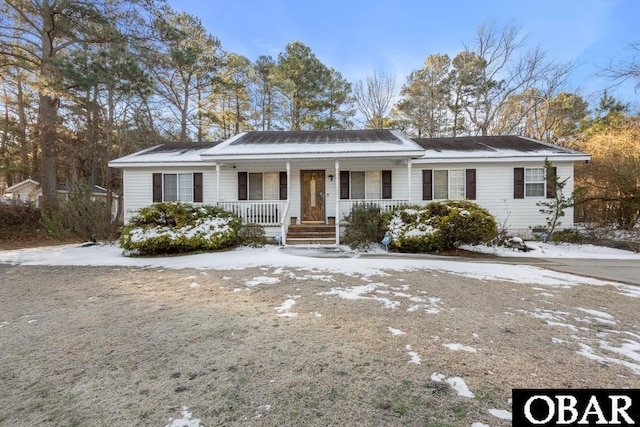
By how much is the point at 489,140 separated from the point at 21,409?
51.3ft

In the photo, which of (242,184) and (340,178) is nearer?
(340,178)

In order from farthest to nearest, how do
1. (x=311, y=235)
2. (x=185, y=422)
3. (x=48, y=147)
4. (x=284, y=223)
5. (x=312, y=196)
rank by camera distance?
1. (x=48, y=147)
2. (x=312, y=196)
3. (x=311, y=235)
4. (x=284, y=223)
5. (x=185, y=422)

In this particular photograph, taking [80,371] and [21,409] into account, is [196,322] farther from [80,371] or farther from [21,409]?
[21,409]

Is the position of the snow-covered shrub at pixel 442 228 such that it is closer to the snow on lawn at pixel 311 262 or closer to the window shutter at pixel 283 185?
the snow on lawn at pixel 311 262

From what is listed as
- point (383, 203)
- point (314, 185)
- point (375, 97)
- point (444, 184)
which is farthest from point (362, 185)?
point (375, 97)

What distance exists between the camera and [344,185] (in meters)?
11.7

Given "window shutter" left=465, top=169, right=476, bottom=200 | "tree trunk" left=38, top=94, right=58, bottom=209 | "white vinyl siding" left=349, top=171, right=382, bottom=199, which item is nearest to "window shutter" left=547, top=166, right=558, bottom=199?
"window shutter" left=465, top=169, right=476, bottom=200

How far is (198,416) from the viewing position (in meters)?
1.85

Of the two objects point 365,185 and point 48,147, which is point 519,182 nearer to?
point 365,185

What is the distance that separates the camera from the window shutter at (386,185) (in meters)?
11.5

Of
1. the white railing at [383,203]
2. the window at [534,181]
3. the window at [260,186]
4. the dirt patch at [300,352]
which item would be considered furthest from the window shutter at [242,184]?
the window at [534,181]

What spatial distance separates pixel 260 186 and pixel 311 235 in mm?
3400

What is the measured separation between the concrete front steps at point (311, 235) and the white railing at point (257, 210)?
0.67m

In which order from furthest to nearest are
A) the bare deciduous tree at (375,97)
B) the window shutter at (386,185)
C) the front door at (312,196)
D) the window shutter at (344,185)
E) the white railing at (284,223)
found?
the bare deciduous tree at (375,97)
the front door at (312,196)
the window shutter at (344,185)
the window shutter at (386,185)
the white railing at (284,223)
